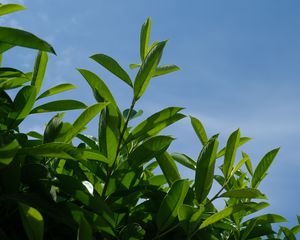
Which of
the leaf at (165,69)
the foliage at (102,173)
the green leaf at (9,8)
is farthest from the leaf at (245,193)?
the green leaf at (9,8)

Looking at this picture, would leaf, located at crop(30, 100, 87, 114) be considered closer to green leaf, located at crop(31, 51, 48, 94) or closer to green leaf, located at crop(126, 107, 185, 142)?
green leaf, located at crop(31, 51, 48, 94)

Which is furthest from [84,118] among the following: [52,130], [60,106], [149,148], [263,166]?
[263,166]

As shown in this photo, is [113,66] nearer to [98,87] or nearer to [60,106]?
[98,87]

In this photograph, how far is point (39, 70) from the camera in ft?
5.59

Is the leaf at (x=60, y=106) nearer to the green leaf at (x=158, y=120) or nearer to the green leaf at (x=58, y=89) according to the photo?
the green leaf at (x=58, y=89)

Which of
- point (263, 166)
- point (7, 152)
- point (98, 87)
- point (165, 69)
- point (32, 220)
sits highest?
point (165, 69)

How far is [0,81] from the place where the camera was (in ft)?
5.07

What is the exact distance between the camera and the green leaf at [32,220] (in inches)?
42.3

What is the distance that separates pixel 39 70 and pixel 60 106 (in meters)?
0.15

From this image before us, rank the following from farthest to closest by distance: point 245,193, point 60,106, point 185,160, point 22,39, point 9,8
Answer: point 185,160 → point 60,106 → point 245,193 → point 9,8 → point 22,39

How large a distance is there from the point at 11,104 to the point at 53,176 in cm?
29

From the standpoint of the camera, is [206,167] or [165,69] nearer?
[206,167]

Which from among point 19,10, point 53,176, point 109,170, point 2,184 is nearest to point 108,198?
point 109,170

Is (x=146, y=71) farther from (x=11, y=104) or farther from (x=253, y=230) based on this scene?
(x=253, y=230)
